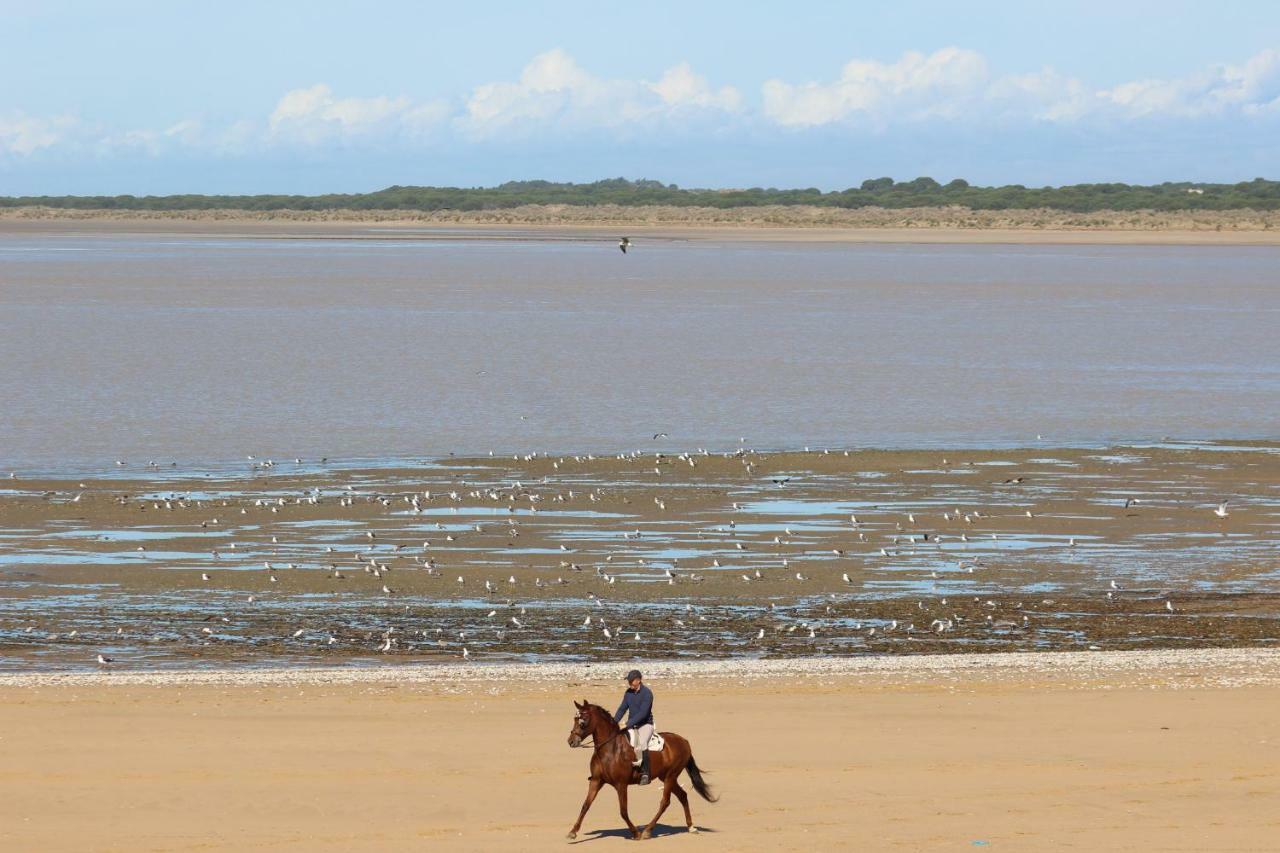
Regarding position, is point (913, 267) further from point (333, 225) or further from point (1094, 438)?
point (333, 225)

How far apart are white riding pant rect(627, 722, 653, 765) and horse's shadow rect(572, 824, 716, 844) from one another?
32.7 inches

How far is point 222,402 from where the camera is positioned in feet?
131

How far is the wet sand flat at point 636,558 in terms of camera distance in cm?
1877

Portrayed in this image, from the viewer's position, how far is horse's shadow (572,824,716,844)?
39.3 feet

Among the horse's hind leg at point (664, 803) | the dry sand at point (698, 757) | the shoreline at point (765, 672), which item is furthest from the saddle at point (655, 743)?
the shoreline at point (765, 672)

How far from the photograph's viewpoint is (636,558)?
22672 mm

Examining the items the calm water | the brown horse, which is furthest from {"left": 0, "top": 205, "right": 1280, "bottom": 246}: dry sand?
the brown horse

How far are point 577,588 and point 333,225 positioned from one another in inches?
7076

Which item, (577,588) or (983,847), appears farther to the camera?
(577,588)

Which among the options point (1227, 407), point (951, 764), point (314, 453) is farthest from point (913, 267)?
point (951, 764)

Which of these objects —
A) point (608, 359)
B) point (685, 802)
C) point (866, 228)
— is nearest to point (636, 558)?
point (685, 802)

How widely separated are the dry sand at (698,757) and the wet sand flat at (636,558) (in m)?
1.65

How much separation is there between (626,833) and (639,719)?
1.10 metres

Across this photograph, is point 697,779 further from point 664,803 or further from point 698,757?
point 698,757
